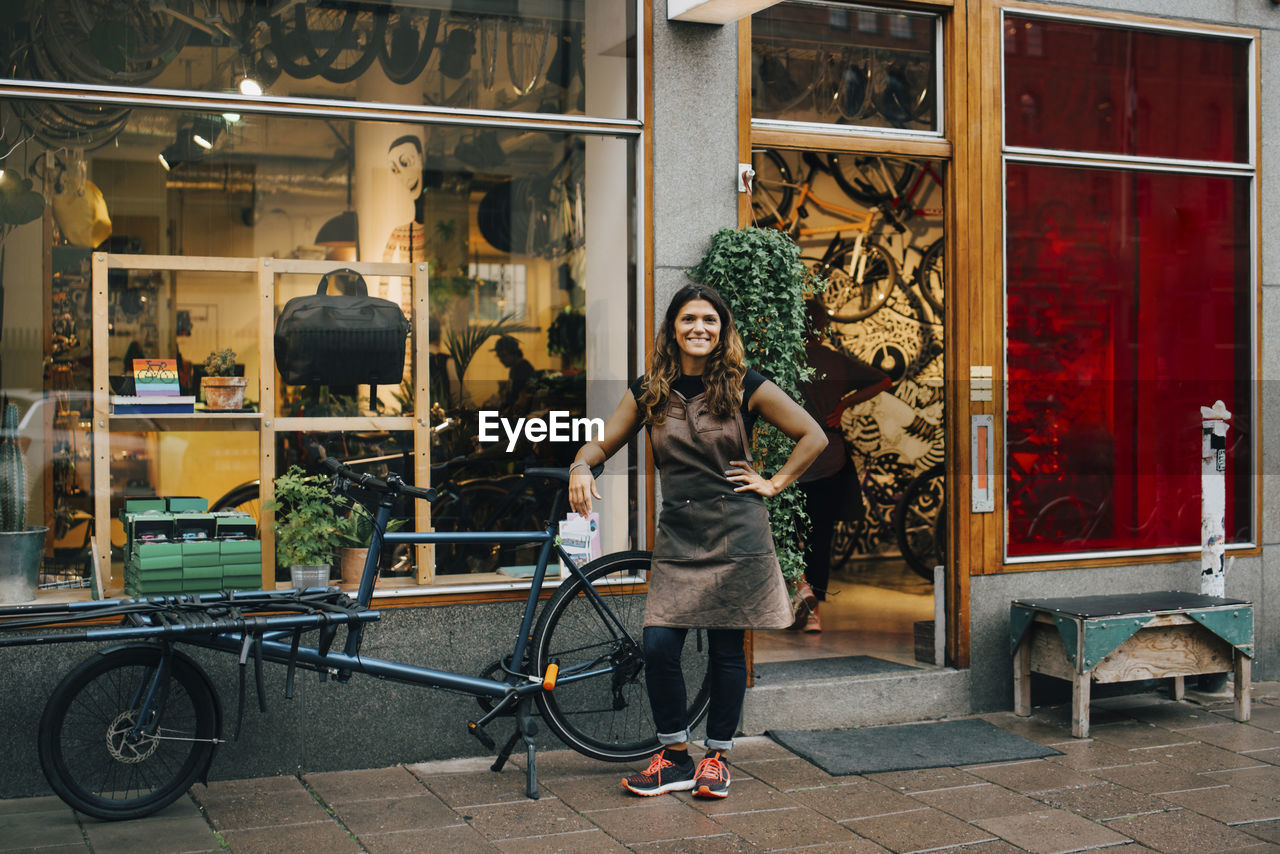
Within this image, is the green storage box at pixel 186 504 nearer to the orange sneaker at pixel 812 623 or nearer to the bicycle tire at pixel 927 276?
the orange sneaker at pixel 812 623

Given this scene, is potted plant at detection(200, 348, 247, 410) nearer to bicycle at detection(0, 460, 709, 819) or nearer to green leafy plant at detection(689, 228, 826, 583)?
bicycle at detection(0, 460, 709, 819)

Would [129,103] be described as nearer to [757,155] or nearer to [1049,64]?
[1049,64]

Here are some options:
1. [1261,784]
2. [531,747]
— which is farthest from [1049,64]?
[531,747]

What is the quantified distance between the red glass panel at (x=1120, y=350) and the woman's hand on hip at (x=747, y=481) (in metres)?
2.14

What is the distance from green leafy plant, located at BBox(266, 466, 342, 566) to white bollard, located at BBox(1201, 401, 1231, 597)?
14.4 feet

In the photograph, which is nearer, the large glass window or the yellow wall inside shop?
the large glass window

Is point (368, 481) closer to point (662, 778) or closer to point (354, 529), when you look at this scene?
point (354, 529)

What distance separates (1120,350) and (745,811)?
11.5 ft

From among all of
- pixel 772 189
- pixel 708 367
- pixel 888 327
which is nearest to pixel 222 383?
pixel 708 367

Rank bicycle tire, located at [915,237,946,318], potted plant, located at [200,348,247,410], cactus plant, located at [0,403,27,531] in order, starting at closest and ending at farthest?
cactus plant, located at [0,403,27,531] → potted plant, located at [200,348,247,410] → bicycle tire, located at [915,237,946,318]

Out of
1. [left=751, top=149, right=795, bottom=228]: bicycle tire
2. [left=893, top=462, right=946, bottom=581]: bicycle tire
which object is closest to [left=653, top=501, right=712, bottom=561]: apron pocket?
[left=751, top=149, right=795, bottom=228]: bicycle tire

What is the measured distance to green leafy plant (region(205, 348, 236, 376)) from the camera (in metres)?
5.32

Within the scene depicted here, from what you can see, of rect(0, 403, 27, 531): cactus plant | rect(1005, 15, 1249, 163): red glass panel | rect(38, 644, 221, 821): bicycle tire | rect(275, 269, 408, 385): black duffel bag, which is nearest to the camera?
rect(38, 644, 221, 821): bicycle tire

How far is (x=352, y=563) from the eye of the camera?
17.5ft
